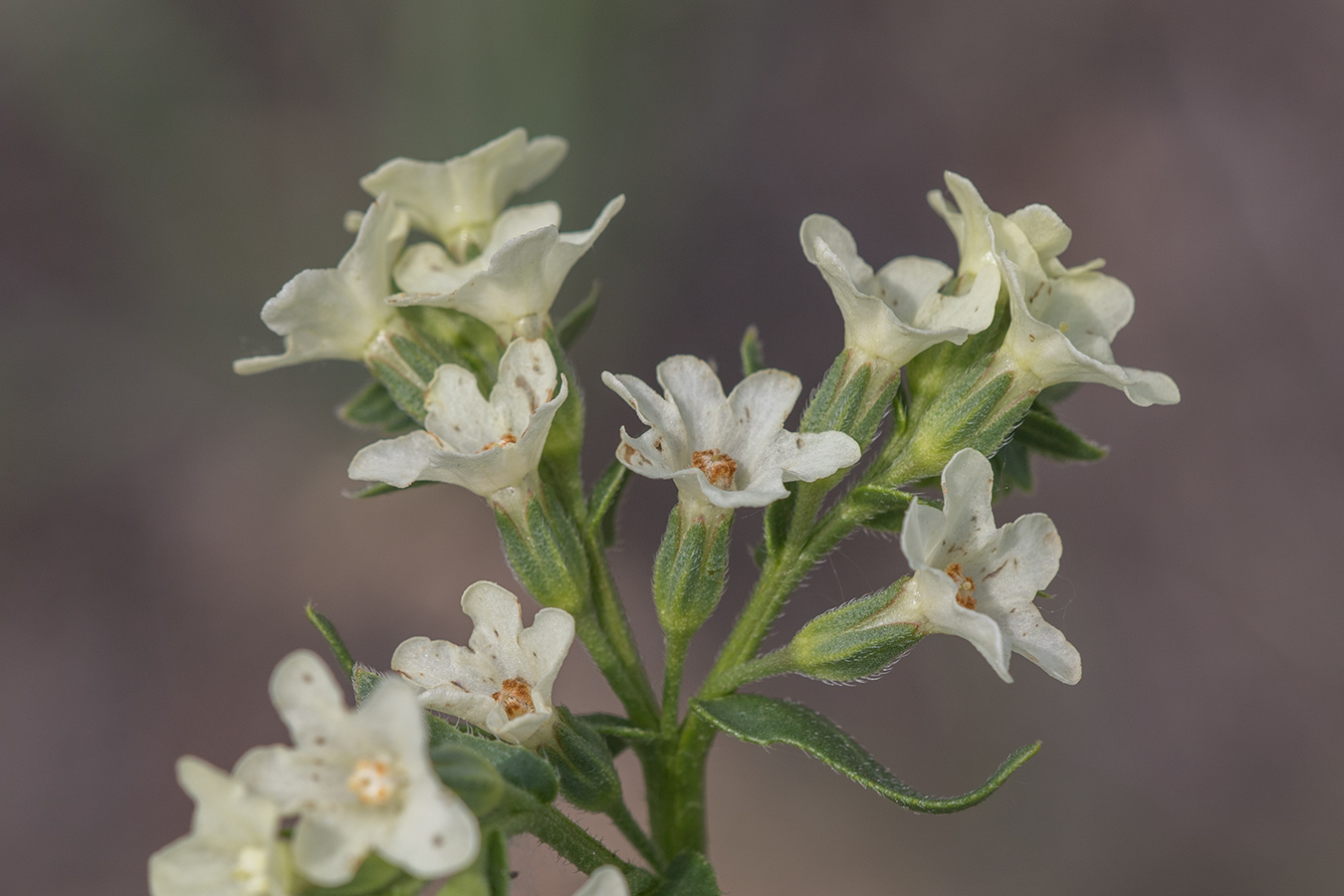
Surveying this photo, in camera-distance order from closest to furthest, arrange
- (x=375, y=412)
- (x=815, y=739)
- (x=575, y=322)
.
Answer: (x=815, y=739) < (x=575, y=322) < (x=375, y=412)

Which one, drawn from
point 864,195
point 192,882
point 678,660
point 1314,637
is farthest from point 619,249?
point 192,882

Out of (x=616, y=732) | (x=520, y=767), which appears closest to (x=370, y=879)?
(x=520, y=767)

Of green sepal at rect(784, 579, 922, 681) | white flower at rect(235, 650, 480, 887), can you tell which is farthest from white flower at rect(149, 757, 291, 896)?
green sepal at rect(784, 579, 922, 681)

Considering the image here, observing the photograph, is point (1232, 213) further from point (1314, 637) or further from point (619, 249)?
point (619, 249)

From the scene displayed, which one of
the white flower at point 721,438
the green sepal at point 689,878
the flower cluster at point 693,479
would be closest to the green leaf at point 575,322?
the flower cluster at point 693,479

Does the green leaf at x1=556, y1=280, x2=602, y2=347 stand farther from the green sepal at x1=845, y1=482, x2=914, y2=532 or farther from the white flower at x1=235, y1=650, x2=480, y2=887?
the white flower at x1=235, y1=650, x2=480, y2=887

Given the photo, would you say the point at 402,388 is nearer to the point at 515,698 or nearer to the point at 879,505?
the point at 515,698

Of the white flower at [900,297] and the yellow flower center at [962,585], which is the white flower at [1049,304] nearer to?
the white flower at [900,297]
